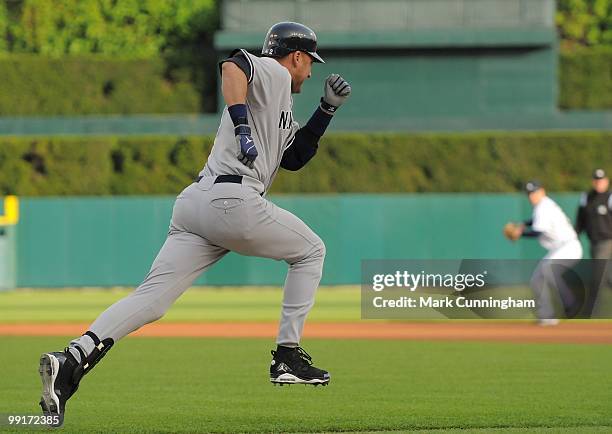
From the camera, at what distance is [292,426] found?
7684mm

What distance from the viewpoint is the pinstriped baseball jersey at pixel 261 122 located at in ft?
23.7

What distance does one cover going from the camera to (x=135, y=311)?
7.15 m

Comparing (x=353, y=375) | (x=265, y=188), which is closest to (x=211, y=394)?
(x=353, y=375)

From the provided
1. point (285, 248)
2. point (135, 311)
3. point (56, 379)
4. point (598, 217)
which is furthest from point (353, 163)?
point (56, 379)

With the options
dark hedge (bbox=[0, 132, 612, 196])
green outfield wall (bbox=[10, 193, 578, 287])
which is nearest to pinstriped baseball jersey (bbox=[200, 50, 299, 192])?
green outfield wall (bbox=[10, 193, 578, 287])

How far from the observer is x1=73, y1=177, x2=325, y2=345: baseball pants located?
7.13 metres

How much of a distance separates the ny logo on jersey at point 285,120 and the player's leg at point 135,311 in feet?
2.21

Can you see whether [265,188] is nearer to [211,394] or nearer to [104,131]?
[211,394]

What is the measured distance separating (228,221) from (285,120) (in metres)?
0.72

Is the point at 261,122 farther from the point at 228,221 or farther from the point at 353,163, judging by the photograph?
the point at 353,163

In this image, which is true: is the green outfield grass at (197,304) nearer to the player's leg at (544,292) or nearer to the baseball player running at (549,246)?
the player's leg at (544,292)

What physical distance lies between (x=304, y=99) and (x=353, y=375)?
76.8ft

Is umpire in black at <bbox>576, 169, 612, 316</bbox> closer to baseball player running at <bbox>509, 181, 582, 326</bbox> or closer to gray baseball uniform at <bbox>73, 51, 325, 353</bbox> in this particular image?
baseball player running at <bbox>509, 181, 582, 326</bbox>

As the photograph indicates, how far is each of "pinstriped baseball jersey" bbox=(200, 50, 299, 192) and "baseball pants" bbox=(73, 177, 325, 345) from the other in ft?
0.37
